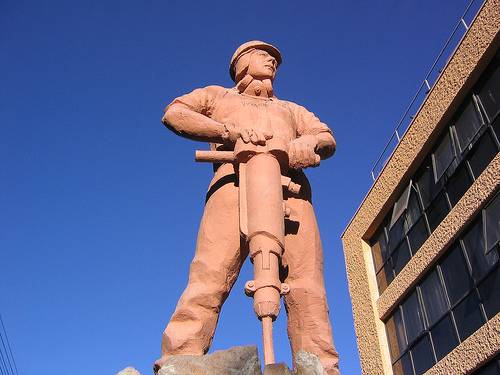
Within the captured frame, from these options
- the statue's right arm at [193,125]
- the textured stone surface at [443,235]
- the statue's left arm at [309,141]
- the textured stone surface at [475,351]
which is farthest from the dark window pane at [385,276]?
the statue's right arm at [193,125]

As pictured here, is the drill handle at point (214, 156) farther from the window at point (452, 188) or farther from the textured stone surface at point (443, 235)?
the textured stone surface at point (443, 235)

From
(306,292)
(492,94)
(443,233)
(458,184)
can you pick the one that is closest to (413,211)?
(443,233)

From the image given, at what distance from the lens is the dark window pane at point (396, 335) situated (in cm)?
1346

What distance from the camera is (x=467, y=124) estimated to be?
39.4 ft

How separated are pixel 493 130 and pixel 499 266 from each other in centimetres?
254

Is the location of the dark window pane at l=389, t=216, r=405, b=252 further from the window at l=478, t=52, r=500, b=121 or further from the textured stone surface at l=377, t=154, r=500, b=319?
the window at l=478, t=52, r=500, b=121

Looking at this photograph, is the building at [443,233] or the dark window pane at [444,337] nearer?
the building at [443,233]

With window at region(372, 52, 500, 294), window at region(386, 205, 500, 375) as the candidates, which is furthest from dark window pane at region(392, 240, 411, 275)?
→ window at region(386, 205, 500, 375)

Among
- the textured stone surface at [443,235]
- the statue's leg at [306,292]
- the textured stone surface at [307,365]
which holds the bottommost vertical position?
the textured stone surface at [307,365]

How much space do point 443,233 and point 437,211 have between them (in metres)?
0.79

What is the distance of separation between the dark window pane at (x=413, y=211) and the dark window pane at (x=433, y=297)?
1563mm

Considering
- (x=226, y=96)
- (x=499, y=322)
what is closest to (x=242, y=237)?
(x=226, y=96)

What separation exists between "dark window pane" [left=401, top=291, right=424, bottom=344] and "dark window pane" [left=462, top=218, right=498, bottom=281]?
2120mm

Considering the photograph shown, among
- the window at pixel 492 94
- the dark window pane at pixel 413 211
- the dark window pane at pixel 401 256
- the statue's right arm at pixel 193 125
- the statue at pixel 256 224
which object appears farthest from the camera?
the dark window pane at pixel 401 256
